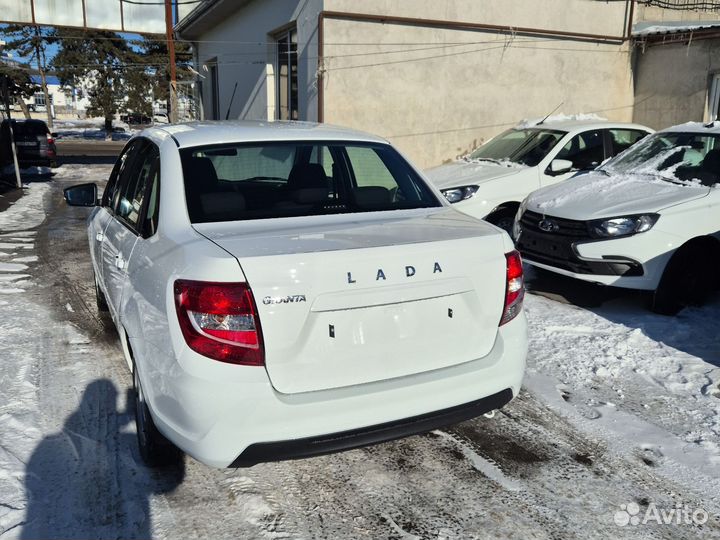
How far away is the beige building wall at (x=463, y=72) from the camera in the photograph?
34.1 feet

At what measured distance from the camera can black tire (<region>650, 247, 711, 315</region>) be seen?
5.29 meters

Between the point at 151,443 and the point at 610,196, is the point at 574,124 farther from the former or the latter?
the point at 151,443

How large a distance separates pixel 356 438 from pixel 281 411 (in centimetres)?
35

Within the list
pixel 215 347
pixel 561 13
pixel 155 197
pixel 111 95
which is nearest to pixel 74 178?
pixel 561 13

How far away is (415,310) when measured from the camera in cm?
255

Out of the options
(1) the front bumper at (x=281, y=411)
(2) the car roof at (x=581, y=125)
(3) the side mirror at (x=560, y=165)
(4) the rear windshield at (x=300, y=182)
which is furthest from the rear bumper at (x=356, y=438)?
(2) the car roof at (x=581, y=125)

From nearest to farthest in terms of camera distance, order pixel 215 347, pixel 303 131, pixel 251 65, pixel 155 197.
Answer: pixel 215 347, pixel 155 197, pixel 303 131, pixel 251 65

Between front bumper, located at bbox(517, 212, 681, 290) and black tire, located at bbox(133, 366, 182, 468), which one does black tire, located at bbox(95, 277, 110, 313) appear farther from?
front bumper, located at bbox(517, 212, 681, 290)

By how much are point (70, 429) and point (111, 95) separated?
4444 cm

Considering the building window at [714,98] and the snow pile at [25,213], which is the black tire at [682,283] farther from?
the snow pile at [25,213]

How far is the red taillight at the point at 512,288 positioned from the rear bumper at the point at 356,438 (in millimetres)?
407

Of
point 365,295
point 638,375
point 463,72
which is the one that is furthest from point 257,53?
point 365,295

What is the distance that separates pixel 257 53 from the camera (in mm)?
13828

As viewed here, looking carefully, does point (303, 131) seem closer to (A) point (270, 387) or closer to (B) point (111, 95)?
(A) point (270, 387)
